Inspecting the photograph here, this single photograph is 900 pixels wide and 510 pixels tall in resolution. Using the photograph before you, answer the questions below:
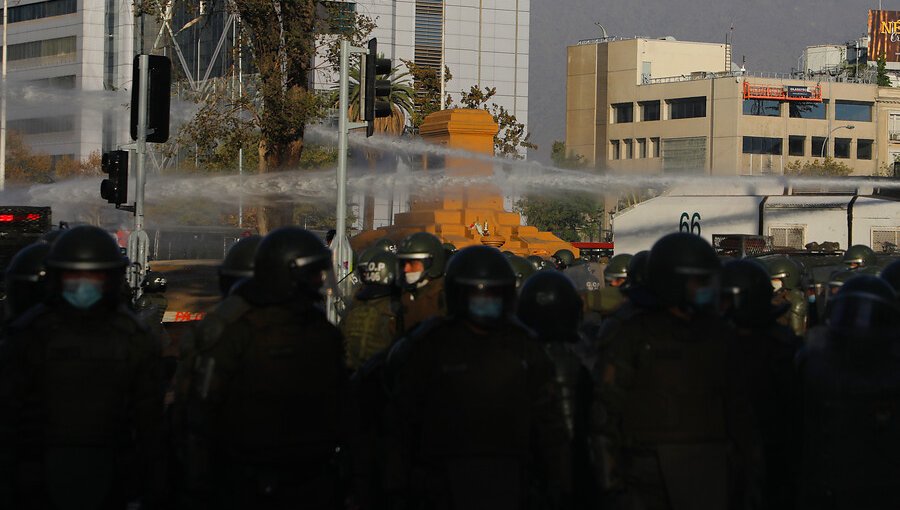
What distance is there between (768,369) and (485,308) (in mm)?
1923

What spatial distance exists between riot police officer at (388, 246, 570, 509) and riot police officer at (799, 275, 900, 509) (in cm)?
123

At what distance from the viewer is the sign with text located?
91.8 m

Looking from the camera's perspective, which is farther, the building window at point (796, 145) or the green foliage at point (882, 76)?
the green foliage at point (882, 76)

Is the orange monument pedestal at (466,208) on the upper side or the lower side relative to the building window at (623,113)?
lower

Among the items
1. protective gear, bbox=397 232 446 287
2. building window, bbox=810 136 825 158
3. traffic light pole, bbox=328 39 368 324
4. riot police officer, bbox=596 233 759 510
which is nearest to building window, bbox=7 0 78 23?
building window, bbox=810 136 825 158

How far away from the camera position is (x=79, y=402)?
5.14 m

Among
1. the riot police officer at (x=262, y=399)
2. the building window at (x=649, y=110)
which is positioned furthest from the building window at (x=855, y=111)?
the riot police officer at (x=262, y=399)

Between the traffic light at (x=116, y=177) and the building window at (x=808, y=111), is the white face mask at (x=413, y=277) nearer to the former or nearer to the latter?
the traffic light at (x=116, y=177)

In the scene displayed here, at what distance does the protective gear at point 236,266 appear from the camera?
19.2 ft

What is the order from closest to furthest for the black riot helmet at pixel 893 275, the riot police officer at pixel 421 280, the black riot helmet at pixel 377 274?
the black riot helmet at pixel 893 275 < the riot police officer at pixel 421 280 < the black riot helmet at pixel 377 274

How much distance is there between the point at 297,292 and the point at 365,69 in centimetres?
889

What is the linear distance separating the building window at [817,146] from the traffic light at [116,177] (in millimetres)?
74078

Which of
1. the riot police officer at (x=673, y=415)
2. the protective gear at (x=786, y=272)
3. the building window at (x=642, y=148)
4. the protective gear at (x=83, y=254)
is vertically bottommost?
the riot police officer at (x=673, y=415)

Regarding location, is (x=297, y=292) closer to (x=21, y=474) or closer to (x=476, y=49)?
(x=21, y=474)
